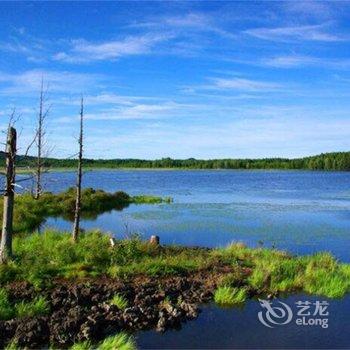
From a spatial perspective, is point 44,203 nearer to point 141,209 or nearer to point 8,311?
point 141,209

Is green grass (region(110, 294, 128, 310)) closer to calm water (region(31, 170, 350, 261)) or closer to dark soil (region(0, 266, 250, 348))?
dark soil (region(0, 266, 250, 348))

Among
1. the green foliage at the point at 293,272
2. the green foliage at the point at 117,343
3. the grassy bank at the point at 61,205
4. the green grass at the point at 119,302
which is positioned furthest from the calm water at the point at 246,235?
the grassy bank at the point at 61,205

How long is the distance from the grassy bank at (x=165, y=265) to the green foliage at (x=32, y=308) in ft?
6.74

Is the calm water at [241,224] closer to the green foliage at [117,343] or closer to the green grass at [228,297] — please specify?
the green grass at [228,297]

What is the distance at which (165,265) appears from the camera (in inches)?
758

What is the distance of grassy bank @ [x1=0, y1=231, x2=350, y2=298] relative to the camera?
687 inches

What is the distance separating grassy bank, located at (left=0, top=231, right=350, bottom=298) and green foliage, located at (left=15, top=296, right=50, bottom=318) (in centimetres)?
205

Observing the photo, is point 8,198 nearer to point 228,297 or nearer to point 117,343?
point 228,297

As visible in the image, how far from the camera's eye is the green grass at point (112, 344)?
38.1 feet

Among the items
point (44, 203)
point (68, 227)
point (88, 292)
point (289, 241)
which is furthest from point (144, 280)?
point (44, 203)

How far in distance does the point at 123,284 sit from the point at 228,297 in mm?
3304

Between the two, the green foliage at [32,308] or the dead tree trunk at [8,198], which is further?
the dead tree trunk at [8,198]

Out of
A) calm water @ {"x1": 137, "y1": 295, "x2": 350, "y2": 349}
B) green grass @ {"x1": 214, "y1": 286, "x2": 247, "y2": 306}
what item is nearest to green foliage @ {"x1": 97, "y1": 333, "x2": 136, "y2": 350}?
calm water @ {"x1": 137, "y1": 295, "x2": 350, "y2": 349}

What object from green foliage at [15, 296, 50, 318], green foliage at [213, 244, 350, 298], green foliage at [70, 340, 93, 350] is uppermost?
green foliage at [213, 244, 350, 298]
